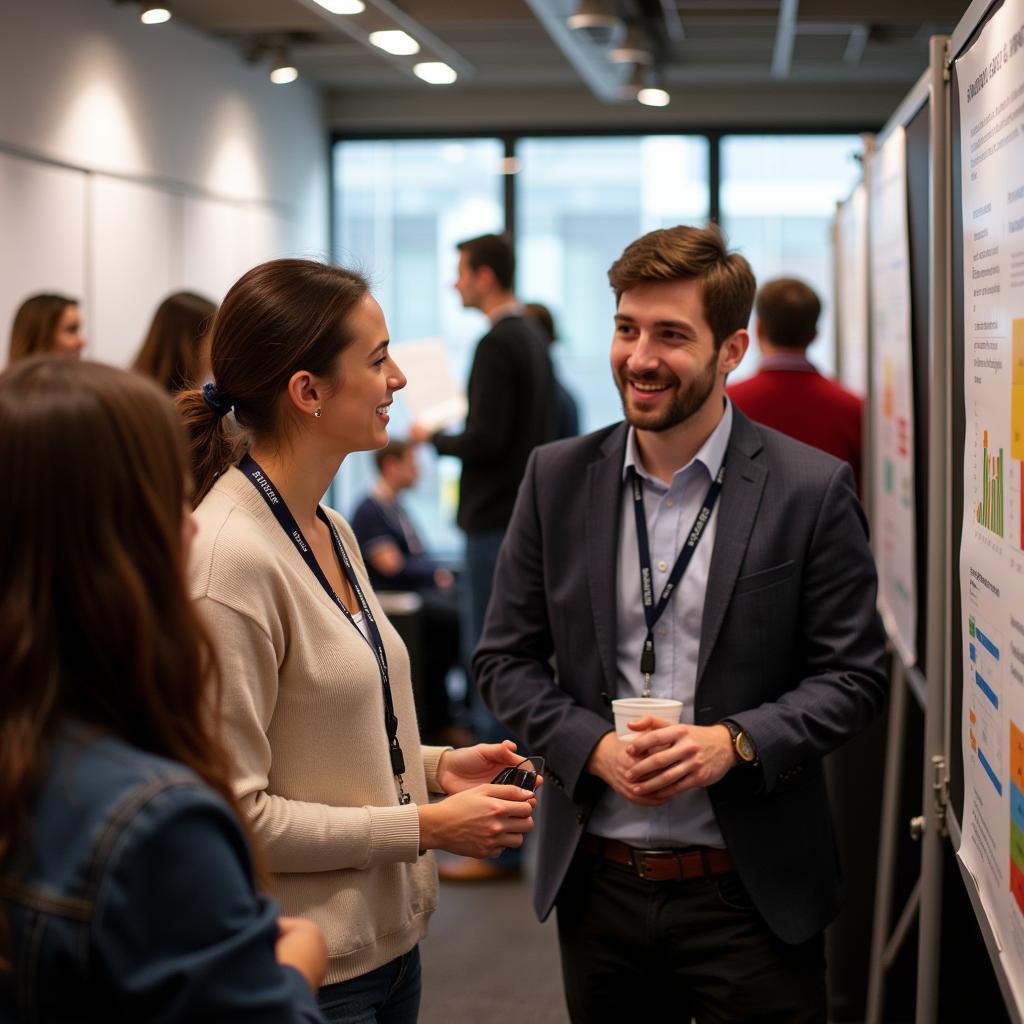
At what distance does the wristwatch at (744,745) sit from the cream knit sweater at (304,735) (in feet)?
1.57

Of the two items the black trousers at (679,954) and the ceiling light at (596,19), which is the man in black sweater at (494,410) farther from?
the black trousers at (679,954)

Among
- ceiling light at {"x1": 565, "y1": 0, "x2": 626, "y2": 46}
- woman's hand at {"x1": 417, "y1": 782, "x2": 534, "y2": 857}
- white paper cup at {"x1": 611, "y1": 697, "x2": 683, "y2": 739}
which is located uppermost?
ceiling light at {"x1": 565, "y1": 0, "x2": 626, "y2": 46}

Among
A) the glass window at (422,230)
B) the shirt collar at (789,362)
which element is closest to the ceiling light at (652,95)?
the glass window at (422,230)

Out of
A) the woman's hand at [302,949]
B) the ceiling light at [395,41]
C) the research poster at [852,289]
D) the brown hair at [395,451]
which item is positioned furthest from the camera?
the brown hair at [395,451]

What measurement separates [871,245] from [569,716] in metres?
1.84

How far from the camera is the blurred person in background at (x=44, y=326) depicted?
4.04 m

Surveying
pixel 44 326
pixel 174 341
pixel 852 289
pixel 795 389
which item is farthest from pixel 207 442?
pixel 852 289

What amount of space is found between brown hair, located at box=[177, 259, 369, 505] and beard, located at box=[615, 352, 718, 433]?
52 centimetres

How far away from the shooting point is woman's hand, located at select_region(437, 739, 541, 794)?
1.83 m

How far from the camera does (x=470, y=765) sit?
6.12ft

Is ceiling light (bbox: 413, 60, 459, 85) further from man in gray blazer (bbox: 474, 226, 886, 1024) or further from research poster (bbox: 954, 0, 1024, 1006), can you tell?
research poster (bbox: 954, 0, 1024, 1006)

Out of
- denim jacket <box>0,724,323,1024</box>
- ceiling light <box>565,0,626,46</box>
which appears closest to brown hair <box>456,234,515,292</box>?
ceiling light <box>565,0,626,46</box>

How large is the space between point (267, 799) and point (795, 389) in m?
2.93

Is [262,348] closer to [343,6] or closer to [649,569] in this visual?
→ [649,569]
